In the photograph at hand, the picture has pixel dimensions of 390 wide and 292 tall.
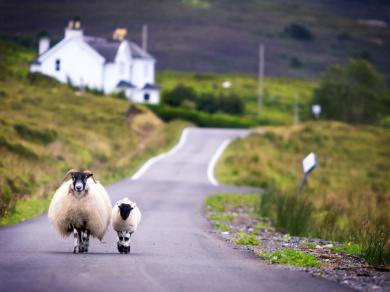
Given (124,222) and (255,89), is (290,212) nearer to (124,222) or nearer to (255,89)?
(124,222)

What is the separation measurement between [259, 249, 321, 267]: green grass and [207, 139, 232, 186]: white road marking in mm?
24394

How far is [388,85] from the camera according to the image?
139875mm

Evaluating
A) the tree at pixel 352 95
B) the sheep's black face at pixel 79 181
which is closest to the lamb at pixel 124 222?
the sheep's black face at pixel 79 181

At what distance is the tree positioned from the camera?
361 feet

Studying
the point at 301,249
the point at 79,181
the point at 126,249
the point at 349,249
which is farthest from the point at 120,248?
the point at 349,249

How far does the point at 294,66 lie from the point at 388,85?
1336 centimetres

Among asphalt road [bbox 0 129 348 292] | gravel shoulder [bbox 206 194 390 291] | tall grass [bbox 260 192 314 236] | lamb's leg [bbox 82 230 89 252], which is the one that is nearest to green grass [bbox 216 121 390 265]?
tall grass [bbox 260 192 314 236]

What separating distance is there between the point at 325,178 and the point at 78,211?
3510 centimetres

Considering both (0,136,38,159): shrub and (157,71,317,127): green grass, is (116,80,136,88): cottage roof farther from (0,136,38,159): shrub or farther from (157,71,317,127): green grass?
(0,136,38,159): shrub

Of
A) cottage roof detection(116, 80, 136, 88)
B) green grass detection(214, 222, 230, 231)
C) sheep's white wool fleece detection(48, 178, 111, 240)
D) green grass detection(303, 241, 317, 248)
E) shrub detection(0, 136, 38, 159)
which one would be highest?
cottage roof detection(116, 80, 136, 88)

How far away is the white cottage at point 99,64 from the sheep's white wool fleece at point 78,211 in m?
64.7

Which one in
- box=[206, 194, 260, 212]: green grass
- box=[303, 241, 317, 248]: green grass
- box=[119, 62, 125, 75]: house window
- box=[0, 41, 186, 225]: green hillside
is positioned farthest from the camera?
box=[119, 62, 125, 75]: house window

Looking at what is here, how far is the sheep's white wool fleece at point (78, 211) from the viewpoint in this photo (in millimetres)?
16016

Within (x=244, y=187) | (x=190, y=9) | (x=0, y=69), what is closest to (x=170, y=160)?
(x=244, y=187)
